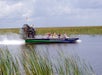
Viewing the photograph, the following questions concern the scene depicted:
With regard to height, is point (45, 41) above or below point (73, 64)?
below

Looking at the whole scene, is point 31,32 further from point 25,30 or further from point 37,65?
point 37,65

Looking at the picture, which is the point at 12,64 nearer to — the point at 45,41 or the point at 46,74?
the point at 46,74

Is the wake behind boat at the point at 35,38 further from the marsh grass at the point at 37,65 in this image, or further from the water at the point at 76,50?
the marsh grass at the point at 37,65

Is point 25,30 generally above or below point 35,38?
above

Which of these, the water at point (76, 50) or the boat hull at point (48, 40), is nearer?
the water at point (76, 50)

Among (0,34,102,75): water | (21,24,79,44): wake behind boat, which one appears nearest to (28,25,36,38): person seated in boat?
(21,24,79,44): wake behind boat

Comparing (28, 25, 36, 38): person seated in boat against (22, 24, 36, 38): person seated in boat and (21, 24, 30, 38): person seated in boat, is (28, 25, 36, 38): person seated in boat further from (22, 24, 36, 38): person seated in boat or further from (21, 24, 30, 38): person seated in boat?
(21, 24, 30, 38): person seated in boat

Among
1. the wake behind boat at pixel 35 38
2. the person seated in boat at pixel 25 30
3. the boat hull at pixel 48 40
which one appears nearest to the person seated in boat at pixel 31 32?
the wake behind boat at pixel 35 38

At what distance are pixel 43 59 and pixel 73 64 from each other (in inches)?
29.8

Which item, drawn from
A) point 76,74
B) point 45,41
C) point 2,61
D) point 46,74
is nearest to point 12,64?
point 2,61

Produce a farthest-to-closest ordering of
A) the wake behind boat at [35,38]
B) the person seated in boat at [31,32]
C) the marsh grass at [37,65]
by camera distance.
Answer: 1. the person seated in boat at [31,32]
2. the wake behind boat at [35,38]
3. the marsh grass at [37,65]

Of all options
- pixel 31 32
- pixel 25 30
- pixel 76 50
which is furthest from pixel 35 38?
pixel 76 50

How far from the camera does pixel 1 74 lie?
30.2 ft

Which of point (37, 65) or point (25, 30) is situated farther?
point (25, 30)
